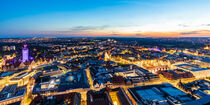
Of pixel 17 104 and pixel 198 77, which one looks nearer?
pixel 17 104

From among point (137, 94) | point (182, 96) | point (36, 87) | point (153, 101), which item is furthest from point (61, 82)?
point (182, 96)

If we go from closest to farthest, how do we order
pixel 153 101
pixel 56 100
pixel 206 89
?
1. pixel 153 101
2. pixel 56 100
3. pixel 206 89

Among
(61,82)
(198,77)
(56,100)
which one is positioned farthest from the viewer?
(198,77)

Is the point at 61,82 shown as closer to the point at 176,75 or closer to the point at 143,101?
the point at 143,101

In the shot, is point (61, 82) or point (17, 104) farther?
point (61, 82)

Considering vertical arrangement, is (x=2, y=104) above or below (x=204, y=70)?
below

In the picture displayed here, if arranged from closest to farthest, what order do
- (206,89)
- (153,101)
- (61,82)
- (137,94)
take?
(153,101) < (137,94) < (206,89) < (61,82)

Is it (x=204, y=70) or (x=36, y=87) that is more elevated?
(x=204, y=70)

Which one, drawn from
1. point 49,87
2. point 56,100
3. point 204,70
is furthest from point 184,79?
point 49,87

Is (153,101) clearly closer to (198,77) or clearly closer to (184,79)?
(184,79)
